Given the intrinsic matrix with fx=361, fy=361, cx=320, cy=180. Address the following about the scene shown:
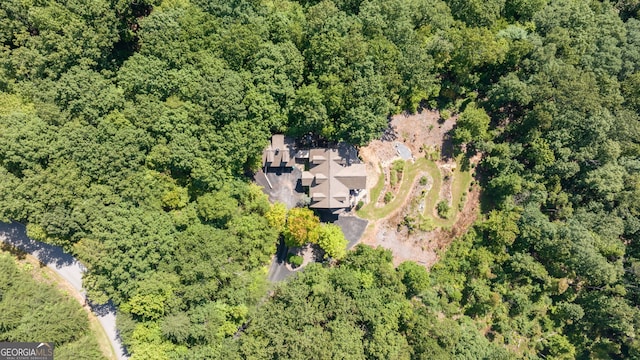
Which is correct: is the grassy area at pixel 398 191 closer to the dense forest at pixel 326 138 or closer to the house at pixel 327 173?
the house at pixel 327 173

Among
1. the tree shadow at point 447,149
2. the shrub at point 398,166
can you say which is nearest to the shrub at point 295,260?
the shrub at point 398,166

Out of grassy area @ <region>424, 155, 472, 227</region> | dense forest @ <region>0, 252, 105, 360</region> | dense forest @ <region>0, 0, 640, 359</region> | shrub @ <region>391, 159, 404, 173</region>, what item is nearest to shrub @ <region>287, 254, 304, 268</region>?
dense forest @ <region>0, 0, 640, 359</region>

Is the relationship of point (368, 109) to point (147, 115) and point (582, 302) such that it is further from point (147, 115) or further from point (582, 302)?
point (582, 302)

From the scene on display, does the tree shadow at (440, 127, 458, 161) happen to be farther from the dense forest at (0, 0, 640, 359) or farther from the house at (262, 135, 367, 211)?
the house at (262, 135, 367, 211)

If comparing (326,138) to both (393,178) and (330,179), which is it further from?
(393,178)

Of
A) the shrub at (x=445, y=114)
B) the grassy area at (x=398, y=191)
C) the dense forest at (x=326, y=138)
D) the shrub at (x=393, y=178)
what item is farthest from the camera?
the shrub at (x=445, y=114)
